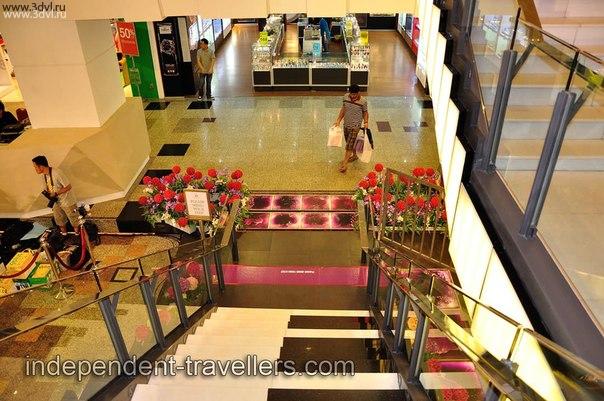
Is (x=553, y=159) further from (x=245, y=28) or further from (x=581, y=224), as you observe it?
(x=245, y=28)

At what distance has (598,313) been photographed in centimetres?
222

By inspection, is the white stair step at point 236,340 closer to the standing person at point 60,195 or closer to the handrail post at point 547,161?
the handrail post at point 547,161

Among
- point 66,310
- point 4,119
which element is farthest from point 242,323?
point 4,119

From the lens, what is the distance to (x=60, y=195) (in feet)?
20.4

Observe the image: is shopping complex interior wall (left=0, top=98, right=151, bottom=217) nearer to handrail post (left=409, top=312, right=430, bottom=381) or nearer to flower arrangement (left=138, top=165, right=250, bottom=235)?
flower arrangement (left=138, top=165, right=250, bottom=235)

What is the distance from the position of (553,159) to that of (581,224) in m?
0.39

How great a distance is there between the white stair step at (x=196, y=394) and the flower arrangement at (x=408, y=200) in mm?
2914

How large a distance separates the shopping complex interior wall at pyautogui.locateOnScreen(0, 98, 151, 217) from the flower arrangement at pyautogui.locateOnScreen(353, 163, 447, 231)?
3872mm

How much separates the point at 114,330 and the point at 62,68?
501 centimetres

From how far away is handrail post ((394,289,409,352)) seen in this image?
3.08 m

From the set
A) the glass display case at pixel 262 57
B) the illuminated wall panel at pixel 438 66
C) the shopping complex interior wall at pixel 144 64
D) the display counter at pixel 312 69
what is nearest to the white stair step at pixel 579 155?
the illuminated wall panel at pixel 438 66

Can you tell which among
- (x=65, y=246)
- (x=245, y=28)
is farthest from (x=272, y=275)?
(x=245, y=28)

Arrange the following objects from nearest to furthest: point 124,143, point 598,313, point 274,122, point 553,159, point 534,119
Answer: point 598,313
point 553,159
point 534,119
point 124,143
point 274,122

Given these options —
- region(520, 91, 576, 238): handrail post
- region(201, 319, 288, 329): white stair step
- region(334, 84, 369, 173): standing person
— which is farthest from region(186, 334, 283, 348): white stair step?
region(334, 84, 369, 173): standing person
